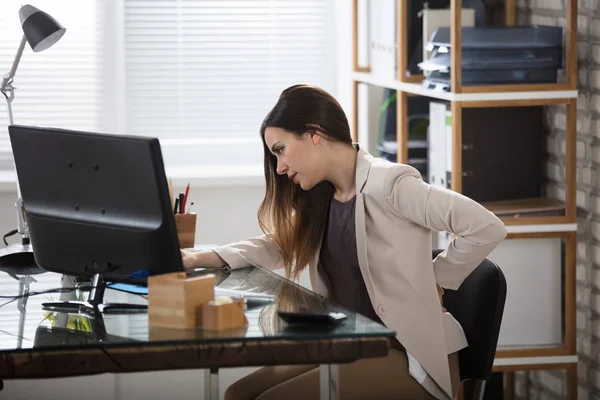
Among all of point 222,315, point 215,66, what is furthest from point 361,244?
point 215,66

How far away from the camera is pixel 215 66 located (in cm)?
385

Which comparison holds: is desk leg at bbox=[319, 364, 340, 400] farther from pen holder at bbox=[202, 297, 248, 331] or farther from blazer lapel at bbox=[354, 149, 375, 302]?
blazer lapel at bbox=[354, 149, 375, 302]

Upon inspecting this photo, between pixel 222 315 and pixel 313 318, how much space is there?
15 cm

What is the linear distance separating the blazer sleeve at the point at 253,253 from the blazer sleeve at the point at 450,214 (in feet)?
1.19

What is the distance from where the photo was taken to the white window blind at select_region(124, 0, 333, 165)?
3.80 meters

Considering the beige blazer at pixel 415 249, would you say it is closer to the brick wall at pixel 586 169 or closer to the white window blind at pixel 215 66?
the brick wall at pixel 586 169

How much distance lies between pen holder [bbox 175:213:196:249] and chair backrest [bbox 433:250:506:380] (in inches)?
26.8

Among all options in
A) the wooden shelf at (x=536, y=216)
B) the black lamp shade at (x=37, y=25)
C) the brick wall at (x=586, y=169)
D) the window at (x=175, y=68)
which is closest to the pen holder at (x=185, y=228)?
the black lamp shade at (x=37, y=25)

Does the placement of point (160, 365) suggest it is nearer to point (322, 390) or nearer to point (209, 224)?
point (322, 390)

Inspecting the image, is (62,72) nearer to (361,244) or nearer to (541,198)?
(541,198)

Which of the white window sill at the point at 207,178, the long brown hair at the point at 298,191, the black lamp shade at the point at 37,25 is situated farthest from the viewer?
the white window sill at the point at 207,178

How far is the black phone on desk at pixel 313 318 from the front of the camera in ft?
5.41

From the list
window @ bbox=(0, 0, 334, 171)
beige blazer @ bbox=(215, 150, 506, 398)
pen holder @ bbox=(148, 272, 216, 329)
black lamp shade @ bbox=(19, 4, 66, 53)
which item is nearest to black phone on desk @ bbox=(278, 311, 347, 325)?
pen holder @ bbox=(148, 272, 216, 329)

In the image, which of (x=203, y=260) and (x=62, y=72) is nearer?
(x=203, y=260)
